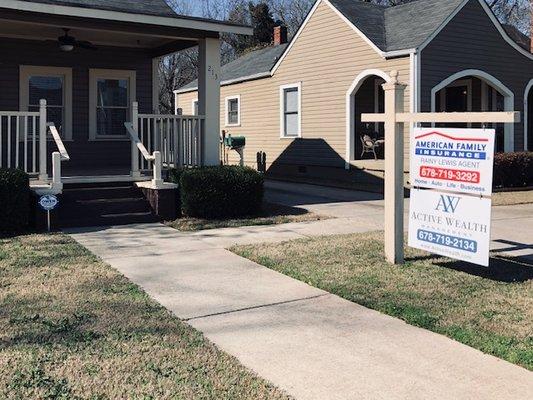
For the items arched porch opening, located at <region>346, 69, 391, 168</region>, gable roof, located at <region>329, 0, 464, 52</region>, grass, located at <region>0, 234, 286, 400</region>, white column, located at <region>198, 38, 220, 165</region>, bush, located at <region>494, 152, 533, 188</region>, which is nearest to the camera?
grass, located at <region>0, 234, 286, 400</region>

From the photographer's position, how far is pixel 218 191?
9.85 metres

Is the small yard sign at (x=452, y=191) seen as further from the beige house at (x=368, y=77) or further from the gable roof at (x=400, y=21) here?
the gable roof at (x=400, y=21)

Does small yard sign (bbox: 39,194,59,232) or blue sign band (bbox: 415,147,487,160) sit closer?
blue sign band (bbox: 415,147,487,160)

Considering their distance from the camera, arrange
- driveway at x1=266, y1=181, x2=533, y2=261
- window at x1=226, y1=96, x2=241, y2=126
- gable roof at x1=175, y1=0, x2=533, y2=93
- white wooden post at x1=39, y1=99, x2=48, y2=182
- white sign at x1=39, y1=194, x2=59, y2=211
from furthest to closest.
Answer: window at x1=226, y1=96, x2=241, y2=126 < gable roof at x1=175, y1=0, x2=533, y2=93 < white wooden post at x1=39, y1=99, x2=48, y2=182 < white sign at x1=39, y1=194, x2=59, y2=211 < driveway at x1=266, y1=181, x2=533, y2=261

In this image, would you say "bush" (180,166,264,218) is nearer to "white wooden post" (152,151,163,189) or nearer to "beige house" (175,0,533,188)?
"white wooden post" (152,151,163,189)

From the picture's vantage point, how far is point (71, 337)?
13.7 feet

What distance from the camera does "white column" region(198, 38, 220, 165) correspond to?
439 inches

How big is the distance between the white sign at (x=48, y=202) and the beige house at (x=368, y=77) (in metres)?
8.96

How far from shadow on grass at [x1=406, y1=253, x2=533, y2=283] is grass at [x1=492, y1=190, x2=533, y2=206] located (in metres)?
5.95

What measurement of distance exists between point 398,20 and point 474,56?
7.94ft

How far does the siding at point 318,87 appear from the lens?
641 inches

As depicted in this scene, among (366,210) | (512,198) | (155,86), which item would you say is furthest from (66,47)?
(512,198)

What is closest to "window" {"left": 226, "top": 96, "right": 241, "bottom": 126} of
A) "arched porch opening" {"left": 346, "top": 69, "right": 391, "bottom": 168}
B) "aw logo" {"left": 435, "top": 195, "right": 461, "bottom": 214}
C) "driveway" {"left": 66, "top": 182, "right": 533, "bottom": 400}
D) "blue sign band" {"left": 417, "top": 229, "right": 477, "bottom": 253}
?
"arched porch opening" {"left": 346, "top": 69, "right": 391, "bottom": 168}

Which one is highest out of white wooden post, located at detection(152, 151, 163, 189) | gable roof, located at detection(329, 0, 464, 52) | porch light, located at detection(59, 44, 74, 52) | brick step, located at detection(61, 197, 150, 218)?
gable roof, located at detection(329, 0, 464, 52)
